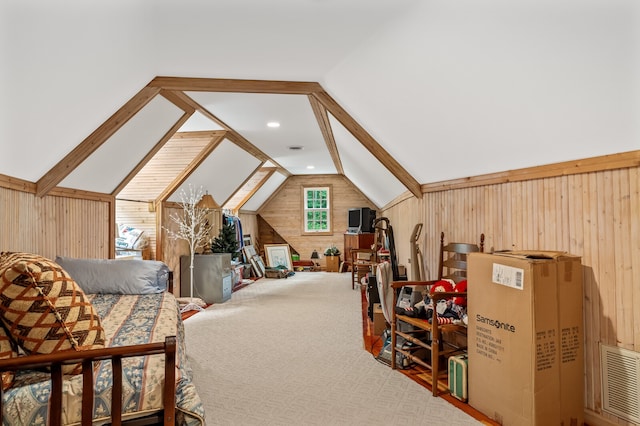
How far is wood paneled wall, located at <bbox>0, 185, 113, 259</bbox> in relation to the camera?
2967 millimetres

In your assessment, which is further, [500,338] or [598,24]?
[500,338]

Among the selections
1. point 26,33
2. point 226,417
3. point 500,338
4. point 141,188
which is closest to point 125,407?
point 226,417

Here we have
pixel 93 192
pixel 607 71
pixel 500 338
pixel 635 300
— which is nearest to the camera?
pixel 607 71

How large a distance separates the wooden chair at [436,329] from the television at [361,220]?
478 centimetres

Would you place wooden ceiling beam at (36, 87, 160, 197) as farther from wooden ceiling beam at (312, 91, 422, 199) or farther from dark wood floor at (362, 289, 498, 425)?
dark wood floor at (362, 289, 498, 425)

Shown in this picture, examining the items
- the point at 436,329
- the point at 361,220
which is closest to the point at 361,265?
the point at 361,220

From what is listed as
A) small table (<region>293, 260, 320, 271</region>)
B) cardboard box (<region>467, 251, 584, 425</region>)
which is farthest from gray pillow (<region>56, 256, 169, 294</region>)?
small table (<region>293, 260, 320, 271</region>)

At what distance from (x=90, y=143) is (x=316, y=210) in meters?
7.09

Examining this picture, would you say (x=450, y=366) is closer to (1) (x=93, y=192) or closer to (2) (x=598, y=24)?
(2) (x=598, y=24)

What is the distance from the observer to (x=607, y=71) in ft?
5.88

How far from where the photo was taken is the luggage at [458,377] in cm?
260

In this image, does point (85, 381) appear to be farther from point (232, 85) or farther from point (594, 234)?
point (594, 234)

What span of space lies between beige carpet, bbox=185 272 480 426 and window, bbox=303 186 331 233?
4879 mm

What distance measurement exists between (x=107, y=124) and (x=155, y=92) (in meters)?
0.52
